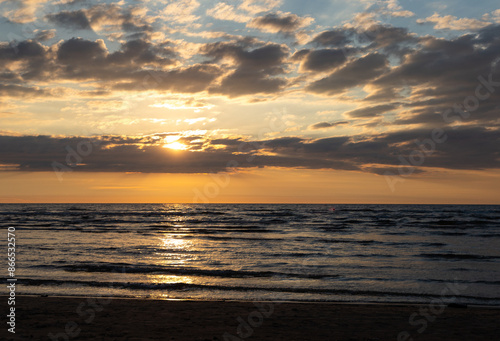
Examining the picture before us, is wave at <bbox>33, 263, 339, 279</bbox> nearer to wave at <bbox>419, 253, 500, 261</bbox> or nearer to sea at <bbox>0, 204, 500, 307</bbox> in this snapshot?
sea at <bbox>0, 204, 500, 307</bbox>

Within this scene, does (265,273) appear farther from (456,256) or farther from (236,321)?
(456,256)

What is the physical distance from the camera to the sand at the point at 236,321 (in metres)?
9.66

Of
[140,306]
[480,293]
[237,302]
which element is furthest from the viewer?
[480,293]

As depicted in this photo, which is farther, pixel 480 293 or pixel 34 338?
pixel 480 293

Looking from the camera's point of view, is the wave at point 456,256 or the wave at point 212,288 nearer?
the wave at point 212,288

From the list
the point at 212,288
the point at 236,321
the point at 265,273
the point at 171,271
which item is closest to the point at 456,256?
the point at 265,273

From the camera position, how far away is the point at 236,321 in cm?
1099

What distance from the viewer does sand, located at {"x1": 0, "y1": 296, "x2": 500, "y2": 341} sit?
Answer: 380 inches

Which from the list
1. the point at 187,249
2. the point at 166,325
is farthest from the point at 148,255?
the point at 166,325

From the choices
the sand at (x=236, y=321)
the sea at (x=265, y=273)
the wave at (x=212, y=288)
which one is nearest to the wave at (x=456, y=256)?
the sea at (x=265, y=273)

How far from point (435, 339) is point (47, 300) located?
39.3ft

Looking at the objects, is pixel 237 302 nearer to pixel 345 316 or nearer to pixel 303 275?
pixel 345 316

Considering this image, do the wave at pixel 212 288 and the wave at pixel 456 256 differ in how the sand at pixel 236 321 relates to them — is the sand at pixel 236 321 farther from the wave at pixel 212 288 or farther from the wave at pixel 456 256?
the wave at pixel 456 256

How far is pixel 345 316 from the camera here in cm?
1155
